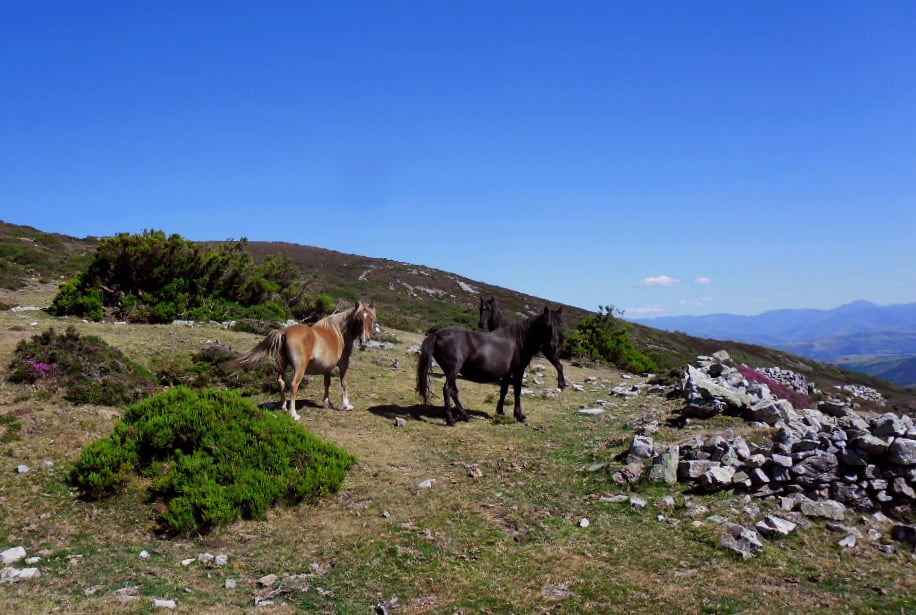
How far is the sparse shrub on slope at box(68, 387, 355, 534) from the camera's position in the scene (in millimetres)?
7301

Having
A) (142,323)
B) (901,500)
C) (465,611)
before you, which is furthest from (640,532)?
(142,323)

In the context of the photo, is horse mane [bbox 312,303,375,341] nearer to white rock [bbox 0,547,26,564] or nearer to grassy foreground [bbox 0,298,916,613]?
grassy foreground [bbox 0,298,916,613]

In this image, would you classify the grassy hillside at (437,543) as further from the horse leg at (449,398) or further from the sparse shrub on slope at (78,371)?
the horse leg at (449,398)

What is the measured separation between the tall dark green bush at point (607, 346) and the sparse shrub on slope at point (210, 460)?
20234 mm

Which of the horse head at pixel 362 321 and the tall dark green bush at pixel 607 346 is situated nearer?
the horse head at pixel 362 321

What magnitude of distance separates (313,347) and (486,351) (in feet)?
12.2

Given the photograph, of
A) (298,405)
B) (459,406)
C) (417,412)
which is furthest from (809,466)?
(298,405)

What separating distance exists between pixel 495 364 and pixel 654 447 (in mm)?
4314

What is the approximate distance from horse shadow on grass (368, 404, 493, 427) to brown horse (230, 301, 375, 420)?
778 millimetres

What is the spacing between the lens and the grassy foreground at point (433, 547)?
531cm

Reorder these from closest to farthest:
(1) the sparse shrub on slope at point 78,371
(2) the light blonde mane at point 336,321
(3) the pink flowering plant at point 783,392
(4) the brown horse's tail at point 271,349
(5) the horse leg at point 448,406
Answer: (1) the sparse shrub on slope at point 78,371
(4) the brown horse's tail at point 271,349
(5) the horse leg at point 448,406
(2) the light blonde mane at point 336,321
(3) the pink flowering plant at point 783,392

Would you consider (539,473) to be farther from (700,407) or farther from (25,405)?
(25,405)

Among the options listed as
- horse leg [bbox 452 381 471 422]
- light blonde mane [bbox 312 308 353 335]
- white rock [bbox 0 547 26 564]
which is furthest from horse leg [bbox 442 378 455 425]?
white rock [bbox 0 547 26 564]

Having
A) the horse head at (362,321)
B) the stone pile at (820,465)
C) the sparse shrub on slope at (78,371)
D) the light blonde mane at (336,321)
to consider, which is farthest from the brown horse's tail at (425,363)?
the sparse shrub on slope at (78,371)
